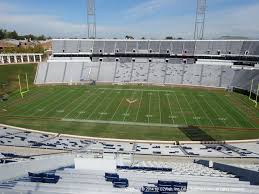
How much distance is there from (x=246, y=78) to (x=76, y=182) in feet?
211

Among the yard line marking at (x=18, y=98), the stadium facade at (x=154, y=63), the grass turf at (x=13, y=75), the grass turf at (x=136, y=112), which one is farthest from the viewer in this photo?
the stadium facade at (x=154, y=63)

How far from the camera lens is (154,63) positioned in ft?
265

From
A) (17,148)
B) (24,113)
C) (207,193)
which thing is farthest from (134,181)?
(24,113)

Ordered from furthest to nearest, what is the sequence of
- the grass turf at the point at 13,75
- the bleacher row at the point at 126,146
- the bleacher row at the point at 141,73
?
the bleacher row at the point at 141,73 → the grass turf at the point at 13,75 → the bleacher row at the point at 126,146

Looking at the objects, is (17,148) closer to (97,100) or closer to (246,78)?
(97,100)

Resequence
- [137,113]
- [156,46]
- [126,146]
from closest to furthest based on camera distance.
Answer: [126,146], [137,113], [156,46]

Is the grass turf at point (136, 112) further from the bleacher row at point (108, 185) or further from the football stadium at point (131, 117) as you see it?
the bleacher row at point (108, 185)

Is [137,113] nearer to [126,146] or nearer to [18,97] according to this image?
[126,146]

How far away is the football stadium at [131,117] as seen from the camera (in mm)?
9539

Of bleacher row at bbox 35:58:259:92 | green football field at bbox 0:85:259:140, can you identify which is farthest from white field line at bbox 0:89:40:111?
bleacher row at bbox 35:58:259:92

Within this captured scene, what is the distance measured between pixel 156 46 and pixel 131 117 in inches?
1864

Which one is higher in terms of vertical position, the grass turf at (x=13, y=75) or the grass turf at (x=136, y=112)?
the grass turf at (x=13, y=75)

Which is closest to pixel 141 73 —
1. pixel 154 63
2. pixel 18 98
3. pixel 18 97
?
pixel 154 63

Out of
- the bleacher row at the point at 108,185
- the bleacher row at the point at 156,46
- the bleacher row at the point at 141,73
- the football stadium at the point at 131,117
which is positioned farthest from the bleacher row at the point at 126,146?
the bleacher row at the point at 156,46
